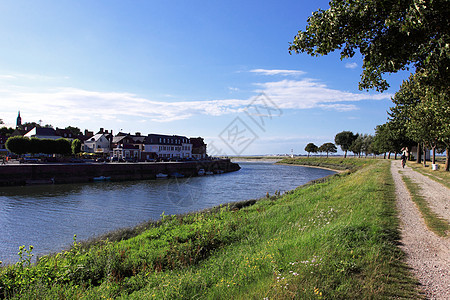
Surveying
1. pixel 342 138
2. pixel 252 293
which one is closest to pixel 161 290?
pixel 252 293

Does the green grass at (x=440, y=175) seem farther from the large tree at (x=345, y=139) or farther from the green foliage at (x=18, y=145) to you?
the large tree at (x=345, y=139)

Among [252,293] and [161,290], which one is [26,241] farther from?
[252,293]

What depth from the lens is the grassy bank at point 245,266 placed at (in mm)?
5184

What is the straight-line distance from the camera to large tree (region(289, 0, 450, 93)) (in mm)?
6711

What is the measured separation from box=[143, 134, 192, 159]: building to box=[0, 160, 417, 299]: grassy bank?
3153 inches

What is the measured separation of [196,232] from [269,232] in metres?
2.86

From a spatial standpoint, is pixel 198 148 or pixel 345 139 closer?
pixel 198 148

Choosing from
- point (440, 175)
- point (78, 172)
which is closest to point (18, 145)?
point (78, 172)

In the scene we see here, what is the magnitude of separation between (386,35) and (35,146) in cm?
7293

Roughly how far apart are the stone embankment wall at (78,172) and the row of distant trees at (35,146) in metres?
18.6

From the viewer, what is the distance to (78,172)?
5122 centimetres

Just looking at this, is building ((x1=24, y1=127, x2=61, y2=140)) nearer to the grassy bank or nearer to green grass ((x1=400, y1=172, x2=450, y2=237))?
the grassy bank

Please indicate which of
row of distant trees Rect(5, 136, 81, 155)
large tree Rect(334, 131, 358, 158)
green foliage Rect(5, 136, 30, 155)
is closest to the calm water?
green foliage Rect(5, 136, 30, 155)

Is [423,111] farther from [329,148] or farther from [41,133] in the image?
[329,148]
